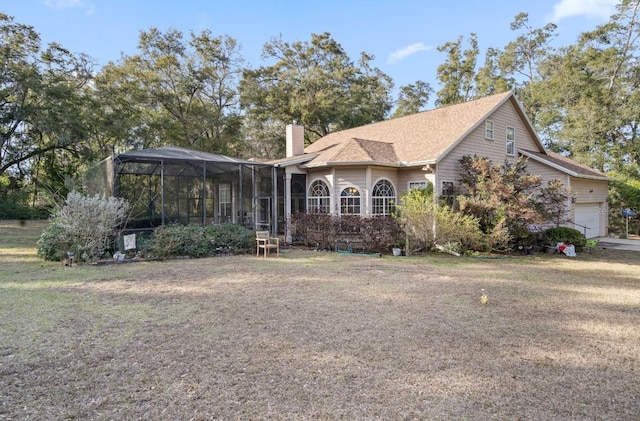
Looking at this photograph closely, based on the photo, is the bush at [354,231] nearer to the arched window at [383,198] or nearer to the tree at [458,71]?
the arched window at [383,198]

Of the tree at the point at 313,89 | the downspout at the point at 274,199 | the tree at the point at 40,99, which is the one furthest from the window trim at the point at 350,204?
the tree at the point at 40,99

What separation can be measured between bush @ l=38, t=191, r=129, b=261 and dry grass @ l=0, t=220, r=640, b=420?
2097 millimetres

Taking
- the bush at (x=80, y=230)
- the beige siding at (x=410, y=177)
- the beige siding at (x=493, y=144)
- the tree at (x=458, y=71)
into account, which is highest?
the tree at (x=458, y=71)

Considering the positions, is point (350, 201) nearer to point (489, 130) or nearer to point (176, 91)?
point (489, 130)

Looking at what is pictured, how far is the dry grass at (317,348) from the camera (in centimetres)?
281

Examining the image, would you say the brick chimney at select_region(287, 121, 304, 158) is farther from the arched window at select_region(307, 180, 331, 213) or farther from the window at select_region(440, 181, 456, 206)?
the window at select_region(440, 181, 456, 206)

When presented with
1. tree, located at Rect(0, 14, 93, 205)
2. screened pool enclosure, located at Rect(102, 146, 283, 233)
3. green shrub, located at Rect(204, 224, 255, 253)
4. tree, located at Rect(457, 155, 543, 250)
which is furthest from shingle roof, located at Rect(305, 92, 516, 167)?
tree, located at Rect(0, 14, 93, 205)

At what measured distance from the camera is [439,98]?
2956 cm

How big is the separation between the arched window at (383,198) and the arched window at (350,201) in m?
0.59

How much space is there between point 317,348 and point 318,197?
34.0 ft

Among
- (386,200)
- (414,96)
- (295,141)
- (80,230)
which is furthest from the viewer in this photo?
(414,96)

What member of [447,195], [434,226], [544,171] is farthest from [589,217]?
[434,226]

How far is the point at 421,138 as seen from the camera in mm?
14500

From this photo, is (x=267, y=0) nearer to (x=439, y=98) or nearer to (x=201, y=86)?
(x=201, y=86)
